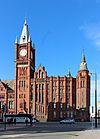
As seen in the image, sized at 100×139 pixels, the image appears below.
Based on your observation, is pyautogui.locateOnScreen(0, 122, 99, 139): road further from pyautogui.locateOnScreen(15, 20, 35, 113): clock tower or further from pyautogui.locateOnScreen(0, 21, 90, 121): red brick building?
pyautogui.locateOnScreen(15, 20, 35, 113): clock tower

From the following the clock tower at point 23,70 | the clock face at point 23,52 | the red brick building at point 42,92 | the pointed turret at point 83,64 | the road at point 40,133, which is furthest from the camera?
the pointed turret at point 83,64

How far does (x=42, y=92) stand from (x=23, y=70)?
1288 cm

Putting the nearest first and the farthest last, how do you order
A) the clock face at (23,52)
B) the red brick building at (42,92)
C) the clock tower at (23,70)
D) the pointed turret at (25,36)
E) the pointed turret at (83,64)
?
1. the red brick building at (42,92)
2. the clock tower at (23,70)
3. the clock face at (23,52)
4. the pointed turret at (83,64)
5. the pointed turret at (25,36)

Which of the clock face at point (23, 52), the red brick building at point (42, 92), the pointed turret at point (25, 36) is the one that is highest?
the pointed turret at point (25, 36)

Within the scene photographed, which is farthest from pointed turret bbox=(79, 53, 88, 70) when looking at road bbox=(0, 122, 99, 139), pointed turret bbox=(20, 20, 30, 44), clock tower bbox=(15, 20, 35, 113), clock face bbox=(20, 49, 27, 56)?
road bbox=(0, 122, 99, 139)

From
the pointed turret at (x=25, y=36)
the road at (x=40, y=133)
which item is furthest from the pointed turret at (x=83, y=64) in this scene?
the road at (x=40, y=133)

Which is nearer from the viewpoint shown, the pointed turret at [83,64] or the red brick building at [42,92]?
the red brick building at [42,92]

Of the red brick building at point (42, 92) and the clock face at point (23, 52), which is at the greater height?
the clock face at point (23, 52)

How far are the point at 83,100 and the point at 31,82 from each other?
23.0 metres

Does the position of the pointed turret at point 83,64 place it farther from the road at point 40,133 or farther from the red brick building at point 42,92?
the road at point 40,133

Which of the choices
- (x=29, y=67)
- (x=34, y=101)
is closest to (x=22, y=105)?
(x=34, y=101)

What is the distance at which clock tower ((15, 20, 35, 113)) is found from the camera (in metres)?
160

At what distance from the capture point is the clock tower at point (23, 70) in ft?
525

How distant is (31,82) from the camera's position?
162375 millimetres
